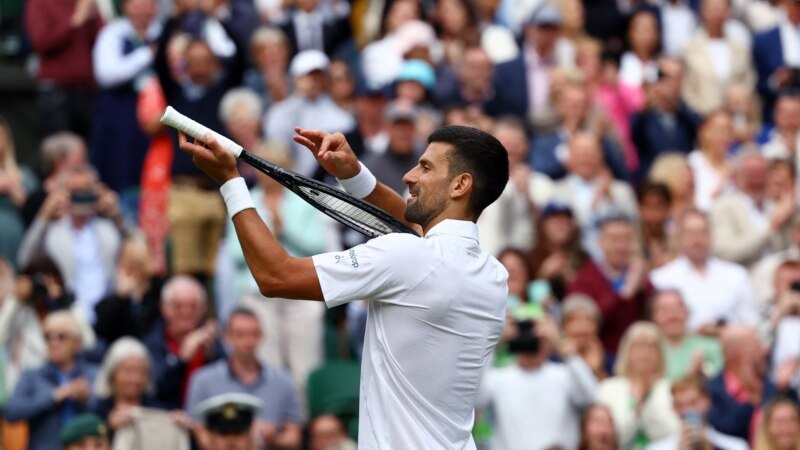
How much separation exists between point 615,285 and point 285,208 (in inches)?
93.4

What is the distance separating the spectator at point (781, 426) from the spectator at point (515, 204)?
2.80m

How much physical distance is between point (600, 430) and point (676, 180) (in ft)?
12.0

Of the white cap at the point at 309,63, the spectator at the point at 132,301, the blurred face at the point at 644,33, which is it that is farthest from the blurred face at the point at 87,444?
the blurred face at the point at 644,33

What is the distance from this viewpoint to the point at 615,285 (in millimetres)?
13938

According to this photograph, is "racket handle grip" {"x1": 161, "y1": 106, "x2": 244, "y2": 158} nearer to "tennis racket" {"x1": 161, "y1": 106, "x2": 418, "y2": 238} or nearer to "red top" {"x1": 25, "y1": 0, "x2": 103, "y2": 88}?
"tennis racket" {"x1": 161, "y1": 106, "x2": 418, "y2": 238}

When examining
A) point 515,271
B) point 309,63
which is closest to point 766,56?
point 309,63

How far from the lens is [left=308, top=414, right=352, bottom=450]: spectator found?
11.7 meters

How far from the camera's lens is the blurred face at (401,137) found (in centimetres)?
1377

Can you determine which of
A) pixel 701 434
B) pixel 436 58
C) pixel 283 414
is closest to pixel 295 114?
pixel 436 58

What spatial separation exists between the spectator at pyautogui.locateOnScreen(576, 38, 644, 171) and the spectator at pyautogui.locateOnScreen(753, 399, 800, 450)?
15.6 feet

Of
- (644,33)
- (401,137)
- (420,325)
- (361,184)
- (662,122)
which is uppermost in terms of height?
(644,33)

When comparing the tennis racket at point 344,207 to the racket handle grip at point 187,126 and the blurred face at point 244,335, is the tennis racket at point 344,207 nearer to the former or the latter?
the racket handle grip at point 187,126

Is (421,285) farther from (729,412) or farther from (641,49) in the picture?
(641,49)

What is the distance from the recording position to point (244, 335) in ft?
40.1
